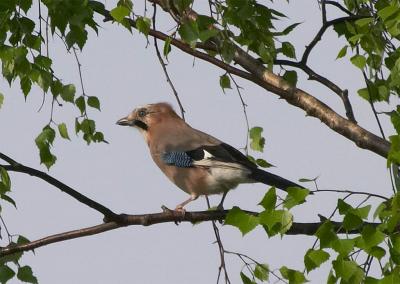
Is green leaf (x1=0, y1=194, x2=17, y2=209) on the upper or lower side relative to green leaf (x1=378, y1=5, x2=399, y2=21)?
lower

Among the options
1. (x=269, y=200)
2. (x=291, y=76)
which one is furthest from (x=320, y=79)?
(x=269, y=200)

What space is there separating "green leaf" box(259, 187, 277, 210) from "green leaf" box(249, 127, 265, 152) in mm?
1781

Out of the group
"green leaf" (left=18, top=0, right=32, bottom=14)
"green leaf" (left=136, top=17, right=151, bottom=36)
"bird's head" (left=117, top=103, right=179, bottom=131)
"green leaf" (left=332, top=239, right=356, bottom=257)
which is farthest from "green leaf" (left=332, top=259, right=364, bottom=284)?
"bird's head" (left=117, top=103, right=179, bottom=131)

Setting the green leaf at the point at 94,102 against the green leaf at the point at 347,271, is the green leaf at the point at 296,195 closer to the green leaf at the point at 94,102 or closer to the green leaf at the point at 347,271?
the green leaf at the point at 347,271

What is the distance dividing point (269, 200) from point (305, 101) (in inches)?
71.4

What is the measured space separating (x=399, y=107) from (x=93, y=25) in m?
1.70

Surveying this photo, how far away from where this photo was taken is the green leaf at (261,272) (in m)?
5.55

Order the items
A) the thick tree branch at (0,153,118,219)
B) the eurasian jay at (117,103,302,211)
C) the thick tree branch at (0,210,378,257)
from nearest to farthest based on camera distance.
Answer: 1. the thick tree branch at (0,153,118,219)
2. the thick tree branch at (0,210,378,257)
3. the eurasian jay at (117,103,302,211)

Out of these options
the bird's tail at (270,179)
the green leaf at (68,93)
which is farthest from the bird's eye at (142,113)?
the green leaf at (68,93)

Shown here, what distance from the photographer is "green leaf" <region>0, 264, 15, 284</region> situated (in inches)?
220

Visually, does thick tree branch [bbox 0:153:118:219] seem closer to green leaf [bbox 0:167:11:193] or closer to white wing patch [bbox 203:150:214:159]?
green leaf [bbox 0:167:11:193]

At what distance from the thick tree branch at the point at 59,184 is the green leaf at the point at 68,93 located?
1142mm

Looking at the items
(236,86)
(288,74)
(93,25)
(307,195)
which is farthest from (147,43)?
(307,195)

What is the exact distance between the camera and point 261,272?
5.55 meters
